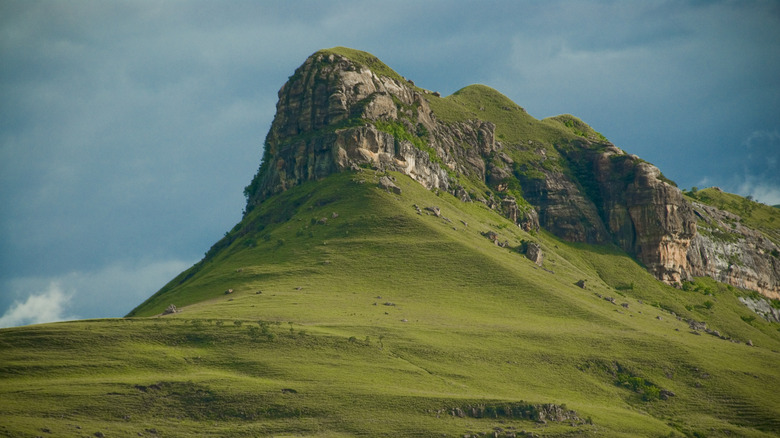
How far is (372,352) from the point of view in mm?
125562

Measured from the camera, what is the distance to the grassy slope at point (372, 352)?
343 ft

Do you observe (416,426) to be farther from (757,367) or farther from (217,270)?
(217,270)

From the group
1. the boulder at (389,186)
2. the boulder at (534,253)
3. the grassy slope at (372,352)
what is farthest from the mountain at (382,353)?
the boulder at (389,186)

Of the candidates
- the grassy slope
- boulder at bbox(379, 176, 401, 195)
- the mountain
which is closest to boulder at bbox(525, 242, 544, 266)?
the mountain

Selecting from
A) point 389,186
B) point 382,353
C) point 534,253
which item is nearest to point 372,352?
point 382,353

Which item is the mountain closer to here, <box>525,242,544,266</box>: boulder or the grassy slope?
the grassy slope

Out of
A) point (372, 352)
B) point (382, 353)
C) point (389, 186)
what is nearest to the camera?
point (372, 352)

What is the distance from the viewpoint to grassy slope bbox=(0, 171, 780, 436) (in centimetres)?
10450

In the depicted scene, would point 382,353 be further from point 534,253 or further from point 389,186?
point 534,253

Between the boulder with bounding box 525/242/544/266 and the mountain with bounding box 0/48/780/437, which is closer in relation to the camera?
the mountain with bounding box 0/48/780/437

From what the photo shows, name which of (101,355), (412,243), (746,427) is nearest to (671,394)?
(746,427)

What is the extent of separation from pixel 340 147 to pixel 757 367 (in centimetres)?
10545

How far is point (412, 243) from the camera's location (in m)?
173

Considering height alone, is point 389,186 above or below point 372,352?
above
